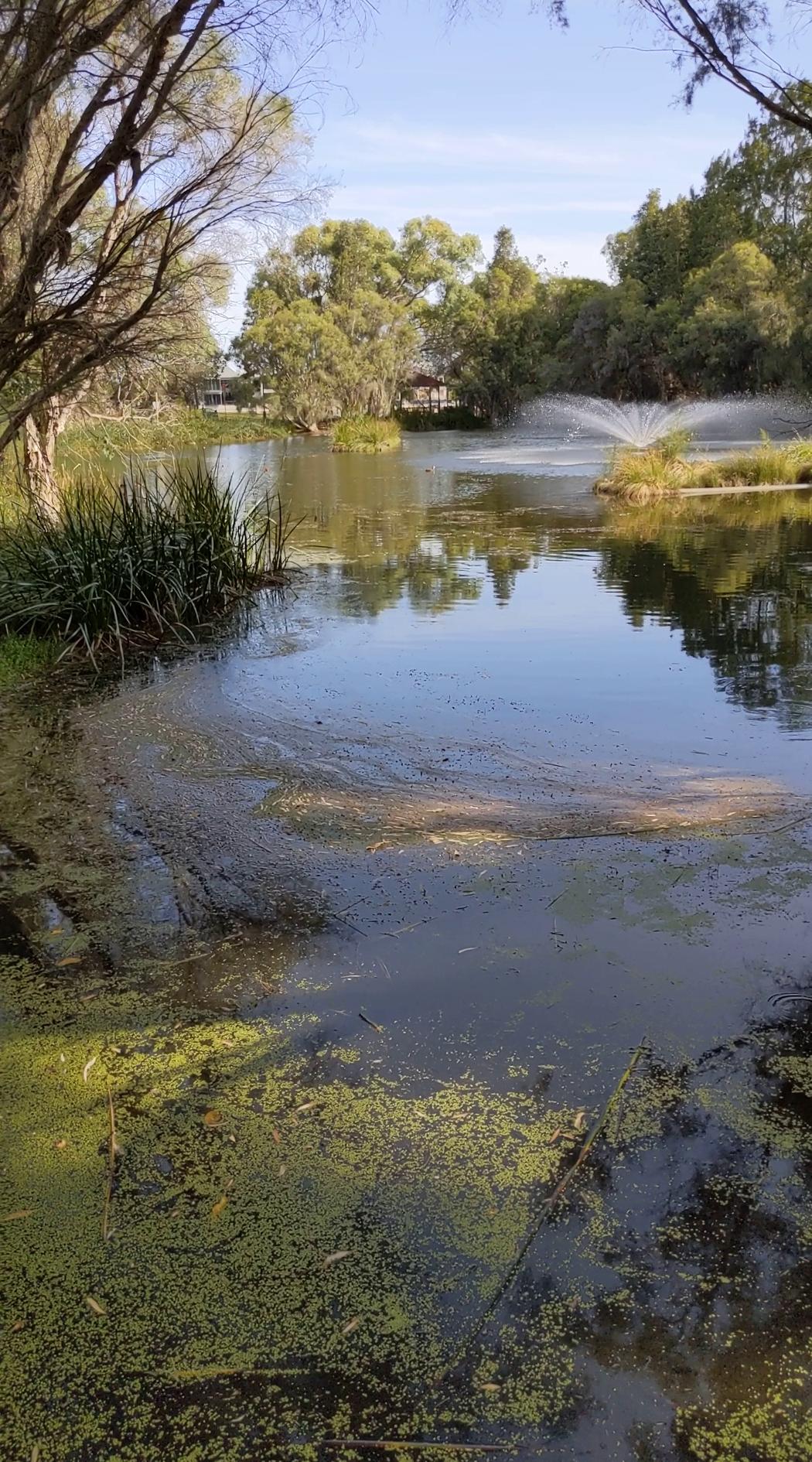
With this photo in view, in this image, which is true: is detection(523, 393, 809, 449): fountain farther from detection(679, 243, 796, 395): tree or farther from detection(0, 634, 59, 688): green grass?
detection(0, 634, 59, 688): green grass

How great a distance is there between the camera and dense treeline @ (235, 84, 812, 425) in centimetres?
3694

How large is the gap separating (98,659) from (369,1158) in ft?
16.5

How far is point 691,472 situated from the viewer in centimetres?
1531

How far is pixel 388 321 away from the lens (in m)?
44.4

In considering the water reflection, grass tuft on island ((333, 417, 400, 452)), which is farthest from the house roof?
the water reflection

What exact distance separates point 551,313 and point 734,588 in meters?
48.2

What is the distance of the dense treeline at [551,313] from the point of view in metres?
36.9

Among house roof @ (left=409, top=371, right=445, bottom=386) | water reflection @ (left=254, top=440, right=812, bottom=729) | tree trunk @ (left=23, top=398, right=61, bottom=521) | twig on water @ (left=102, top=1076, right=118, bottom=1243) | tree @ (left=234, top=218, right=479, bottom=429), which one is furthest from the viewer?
house roof @ (left=409, top=371, right=445, bottom=386)

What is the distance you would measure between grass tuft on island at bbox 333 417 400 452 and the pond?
27.1 m

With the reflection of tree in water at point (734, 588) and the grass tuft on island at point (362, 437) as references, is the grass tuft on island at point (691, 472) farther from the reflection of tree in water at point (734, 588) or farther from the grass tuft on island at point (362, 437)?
the grass tuft on island at point (362, 437)

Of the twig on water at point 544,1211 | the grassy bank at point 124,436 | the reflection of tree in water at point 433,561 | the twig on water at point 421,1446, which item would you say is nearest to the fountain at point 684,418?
the reflection of tree in water at point 433,561

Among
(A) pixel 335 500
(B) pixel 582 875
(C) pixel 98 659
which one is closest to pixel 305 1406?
(B) pixel 582 875

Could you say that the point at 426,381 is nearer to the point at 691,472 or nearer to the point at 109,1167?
the point at 691,472

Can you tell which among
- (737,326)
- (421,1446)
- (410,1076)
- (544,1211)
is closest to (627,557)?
(410,1076)
